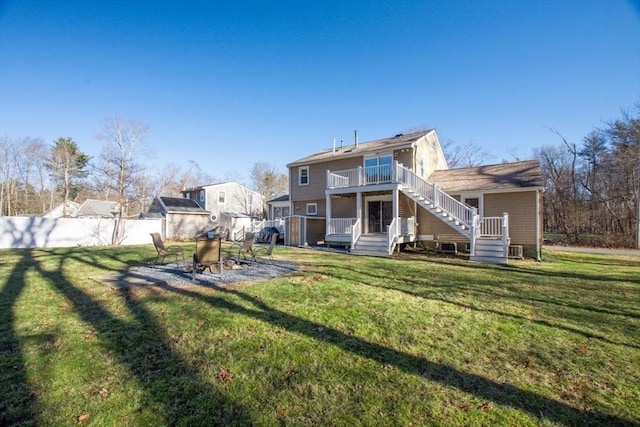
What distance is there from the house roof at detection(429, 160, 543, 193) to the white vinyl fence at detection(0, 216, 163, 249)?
20.0 metres

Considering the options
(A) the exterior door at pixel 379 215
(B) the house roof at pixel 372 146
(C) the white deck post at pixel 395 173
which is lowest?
(A) the exterior door at pixel 379 215

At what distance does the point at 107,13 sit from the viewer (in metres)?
13.0

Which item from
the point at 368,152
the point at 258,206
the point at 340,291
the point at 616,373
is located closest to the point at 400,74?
the point at 368,152

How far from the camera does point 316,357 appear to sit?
3553mm

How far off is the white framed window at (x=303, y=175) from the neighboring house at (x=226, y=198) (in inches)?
491

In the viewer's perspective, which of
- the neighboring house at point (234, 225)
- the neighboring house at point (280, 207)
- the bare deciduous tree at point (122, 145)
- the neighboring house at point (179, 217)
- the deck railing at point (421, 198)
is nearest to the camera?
the deck railing at point (421, 198)

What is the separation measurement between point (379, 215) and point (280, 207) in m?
10.3

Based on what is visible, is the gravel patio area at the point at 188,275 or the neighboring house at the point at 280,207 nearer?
the gravel patio area at the point at 188,275

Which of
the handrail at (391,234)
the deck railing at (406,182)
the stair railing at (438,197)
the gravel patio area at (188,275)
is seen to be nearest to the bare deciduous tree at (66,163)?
the deck railing at (406,182)

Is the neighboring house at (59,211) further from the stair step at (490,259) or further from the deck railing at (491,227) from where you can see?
the stair step at (490,259)

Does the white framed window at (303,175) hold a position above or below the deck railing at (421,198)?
above

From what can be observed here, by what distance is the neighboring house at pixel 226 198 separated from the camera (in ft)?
111

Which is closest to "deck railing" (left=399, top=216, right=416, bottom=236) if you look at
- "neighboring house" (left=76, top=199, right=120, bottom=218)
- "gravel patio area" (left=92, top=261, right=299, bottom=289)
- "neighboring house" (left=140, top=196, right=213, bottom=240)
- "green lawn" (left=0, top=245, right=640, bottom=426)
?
"gravel patio area" (left=92, top=261, right=299, bottom=289)

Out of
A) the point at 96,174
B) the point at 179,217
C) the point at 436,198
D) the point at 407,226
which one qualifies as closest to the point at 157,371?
the point at 436,198
